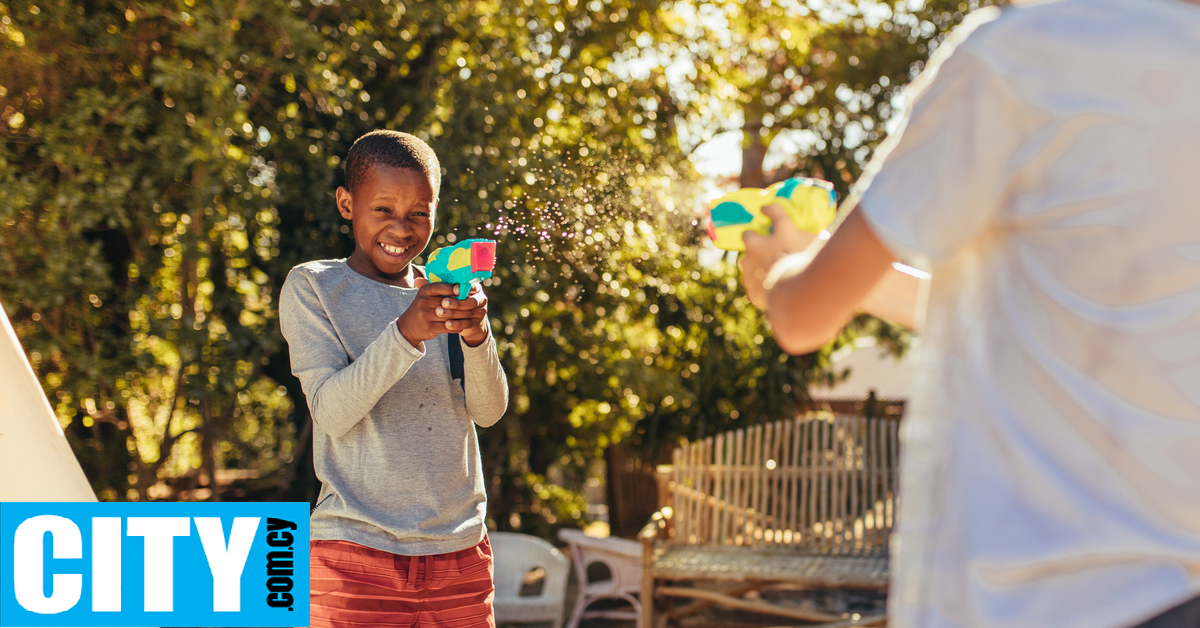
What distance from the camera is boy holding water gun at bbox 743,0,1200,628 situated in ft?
2.55

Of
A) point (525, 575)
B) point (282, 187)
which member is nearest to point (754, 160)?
point (525, 575)

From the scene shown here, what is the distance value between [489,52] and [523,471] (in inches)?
119

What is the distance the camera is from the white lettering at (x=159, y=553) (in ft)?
8.39

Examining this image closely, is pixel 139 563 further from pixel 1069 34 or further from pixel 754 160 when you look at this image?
pixel 754 160

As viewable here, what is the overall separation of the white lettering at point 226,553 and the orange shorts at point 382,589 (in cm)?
92

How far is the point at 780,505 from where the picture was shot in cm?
547

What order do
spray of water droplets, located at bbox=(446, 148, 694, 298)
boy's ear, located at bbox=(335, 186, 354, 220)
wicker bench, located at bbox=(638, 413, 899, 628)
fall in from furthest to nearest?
wicker bench, located at bbox=(638, 413, 899, 628), spray of water droplets, located at bbox=(446, 148, 694, 298), boy's ear, located at bbox=(335, 186, 354, 220)

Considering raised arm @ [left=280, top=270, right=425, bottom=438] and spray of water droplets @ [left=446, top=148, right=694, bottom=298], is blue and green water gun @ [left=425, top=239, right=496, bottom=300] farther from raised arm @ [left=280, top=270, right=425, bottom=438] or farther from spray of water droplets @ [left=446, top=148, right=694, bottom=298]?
spray of water droplets @ [left=446, top=148, right=694, bottom=298]

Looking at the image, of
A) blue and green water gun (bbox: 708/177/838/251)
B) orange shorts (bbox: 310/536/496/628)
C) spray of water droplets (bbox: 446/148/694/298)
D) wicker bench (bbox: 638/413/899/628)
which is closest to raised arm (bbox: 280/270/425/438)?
orange shorts (bbox: 310/536/496/628)

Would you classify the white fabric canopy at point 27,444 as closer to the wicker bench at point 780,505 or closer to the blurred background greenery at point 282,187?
the blurred background greenery at point 282,187

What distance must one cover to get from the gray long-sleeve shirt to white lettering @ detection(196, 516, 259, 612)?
0.95 m

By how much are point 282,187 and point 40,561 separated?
2339 mm

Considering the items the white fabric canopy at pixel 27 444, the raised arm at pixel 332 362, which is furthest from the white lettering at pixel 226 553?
the raised arm at pixel 332 362

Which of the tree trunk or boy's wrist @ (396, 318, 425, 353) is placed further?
the tree trunk
